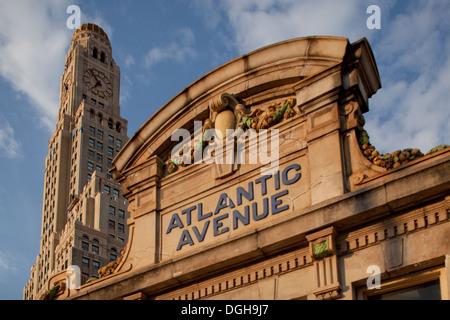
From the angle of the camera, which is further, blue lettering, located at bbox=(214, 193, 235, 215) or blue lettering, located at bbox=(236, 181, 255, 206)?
blue lettering, located at bbox=(214, 193, 235, 215)

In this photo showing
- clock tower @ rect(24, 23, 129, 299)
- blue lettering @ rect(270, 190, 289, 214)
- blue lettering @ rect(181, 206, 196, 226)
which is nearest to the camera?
blue lettering @ rect(270, 190, 289, 214)

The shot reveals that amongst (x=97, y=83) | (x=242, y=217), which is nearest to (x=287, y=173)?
(x=242, y=217)

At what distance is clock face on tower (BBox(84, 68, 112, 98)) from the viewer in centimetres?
14288

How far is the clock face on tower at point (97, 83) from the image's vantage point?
469 ft

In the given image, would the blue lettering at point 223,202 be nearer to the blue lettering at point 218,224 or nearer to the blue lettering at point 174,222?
the blue lettering at point 218,224

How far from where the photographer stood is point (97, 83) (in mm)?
145500

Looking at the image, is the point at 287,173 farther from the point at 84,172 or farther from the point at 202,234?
the point at 84,172

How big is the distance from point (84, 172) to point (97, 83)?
77.9 ft

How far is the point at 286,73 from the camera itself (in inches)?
806

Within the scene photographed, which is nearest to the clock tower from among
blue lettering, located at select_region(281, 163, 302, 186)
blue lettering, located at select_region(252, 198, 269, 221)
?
blue lettering, located at select_region(252, 198, 269, 221)

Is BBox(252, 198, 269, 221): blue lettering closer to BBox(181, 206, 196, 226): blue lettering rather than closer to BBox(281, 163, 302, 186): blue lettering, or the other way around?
BBox(281, 163, 302, 186): blue lettering
